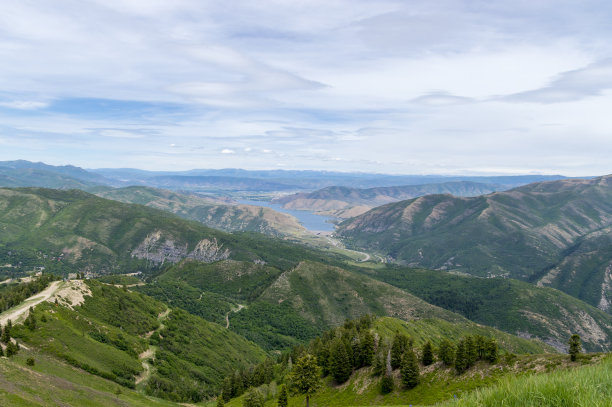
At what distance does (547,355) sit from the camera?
209ft

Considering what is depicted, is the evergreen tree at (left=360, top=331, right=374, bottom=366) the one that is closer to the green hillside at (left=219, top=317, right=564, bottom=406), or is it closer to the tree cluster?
the green hillside at (left=219, top=317, right=564, bottom=406)

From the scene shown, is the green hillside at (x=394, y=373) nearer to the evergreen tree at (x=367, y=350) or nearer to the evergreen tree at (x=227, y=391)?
the evergreen tree at (x=367, y=350)

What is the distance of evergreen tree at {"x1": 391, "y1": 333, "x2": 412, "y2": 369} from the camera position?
7644 centimetres

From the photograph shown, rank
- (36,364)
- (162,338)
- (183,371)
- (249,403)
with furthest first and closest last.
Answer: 1. (162,338)
2. (183,371)
3. (249,403)
4. (36,364)

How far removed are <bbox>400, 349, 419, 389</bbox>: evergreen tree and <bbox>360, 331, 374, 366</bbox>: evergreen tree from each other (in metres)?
14.4

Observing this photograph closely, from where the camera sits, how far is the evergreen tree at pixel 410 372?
6950 centimetres

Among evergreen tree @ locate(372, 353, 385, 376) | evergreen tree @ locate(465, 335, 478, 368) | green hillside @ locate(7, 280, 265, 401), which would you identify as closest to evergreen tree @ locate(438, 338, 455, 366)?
evergreen tree @ locate(465, 335, 478, 368)

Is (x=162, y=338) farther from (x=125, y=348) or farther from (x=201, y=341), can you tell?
(x=125, y=348)

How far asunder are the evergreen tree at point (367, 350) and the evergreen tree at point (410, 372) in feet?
47.4

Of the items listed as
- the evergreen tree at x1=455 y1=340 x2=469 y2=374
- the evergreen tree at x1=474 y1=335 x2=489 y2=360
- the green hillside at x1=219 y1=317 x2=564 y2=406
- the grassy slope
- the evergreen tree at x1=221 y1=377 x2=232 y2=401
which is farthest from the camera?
the evergreen tree at x1=221 y1=377 x2=232 y2=401

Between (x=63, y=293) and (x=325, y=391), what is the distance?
104657 millimetres

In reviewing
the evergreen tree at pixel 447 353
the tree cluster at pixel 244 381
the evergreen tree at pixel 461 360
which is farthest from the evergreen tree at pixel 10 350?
the evergreen tree at pixel 461 360

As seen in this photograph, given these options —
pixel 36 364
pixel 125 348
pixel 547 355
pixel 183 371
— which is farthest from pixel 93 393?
pixel 547 355

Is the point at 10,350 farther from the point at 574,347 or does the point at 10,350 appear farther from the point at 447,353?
the point at 574,347
